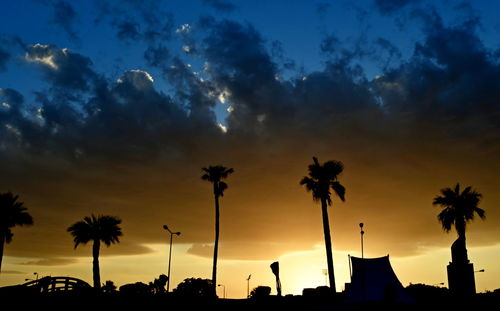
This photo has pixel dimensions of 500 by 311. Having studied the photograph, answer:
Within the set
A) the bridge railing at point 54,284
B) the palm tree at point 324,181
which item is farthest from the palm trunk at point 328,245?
the bridge railing at point 54,284

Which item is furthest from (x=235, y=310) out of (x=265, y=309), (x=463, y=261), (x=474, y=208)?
(x=474, y=208)

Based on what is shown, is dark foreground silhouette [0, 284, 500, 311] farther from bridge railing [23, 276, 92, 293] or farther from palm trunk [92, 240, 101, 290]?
palm trunk [92, 240, 101, 290]

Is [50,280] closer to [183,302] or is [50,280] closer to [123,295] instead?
[123,295]

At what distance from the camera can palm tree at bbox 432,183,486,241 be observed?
54116 millimetres

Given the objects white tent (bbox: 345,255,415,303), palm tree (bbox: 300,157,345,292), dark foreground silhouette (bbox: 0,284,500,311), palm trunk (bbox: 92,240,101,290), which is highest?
palm tree (bbox: 300,157,345,292)

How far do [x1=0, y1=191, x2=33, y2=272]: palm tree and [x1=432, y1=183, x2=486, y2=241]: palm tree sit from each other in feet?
166

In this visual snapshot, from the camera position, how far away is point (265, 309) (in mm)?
41594

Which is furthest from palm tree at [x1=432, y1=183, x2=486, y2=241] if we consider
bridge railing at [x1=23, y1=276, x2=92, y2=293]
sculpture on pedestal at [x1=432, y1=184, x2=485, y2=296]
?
bridge railing at [x1=23, y1=276, x2=92, y2=293]

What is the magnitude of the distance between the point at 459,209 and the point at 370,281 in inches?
554

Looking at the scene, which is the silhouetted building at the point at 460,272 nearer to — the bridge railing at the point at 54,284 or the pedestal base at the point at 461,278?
the pedestal base at the point at 461,278

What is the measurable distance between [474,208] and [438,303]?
55.7 feet

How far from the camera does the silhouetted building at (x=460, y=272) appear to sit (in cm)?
4756

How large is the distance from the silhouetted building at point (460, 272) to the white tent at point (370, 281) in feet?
18.5

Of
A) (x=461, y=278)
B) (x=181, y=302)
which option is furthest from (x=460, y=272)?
(x=181, y=302)
